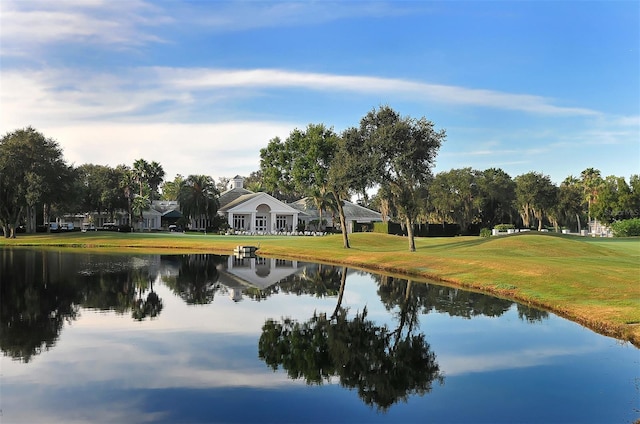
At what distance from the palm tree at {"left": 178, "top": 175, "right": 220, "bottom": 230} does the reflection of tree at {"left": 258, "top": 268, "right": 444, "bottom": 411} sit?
69.5 m

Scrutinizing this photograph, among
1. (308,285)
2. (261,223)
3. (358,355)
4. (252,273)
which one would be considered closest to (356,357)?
(358,355)

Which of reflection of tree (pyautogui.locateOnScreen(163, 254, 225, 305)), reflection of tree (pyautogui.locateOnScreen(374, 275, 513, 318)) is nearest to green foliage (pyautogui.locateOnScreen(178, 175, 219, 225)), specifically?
reflection of tree (pyautogui.locateOnScreen(163, 254, 225, 305))

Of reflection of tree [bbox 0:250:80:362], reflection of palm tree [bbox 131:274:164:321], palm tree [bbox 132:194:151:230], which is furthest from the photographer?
palm tree [bbox 132:194:151:230]

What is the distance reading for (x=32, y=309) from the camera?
2064 cm

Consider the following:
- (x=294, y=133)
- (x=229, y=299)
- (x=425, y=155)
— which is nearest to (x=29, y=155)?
(x=294, y=133)

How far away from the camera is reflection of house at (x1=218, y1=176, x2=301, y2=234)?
A: 91062 mm

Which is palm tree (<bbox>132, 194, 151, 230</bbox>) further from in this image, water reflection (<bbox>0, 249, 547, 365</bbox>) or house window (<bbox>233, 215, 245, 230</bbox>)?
water reflection (<bbox>0, 249, 547, 365</bbox>)

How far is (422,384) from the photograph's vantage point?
12.6 meters

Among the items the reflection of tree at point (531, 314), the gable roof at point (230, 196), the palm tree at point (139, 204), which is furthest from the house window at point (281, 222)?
the reflection of tree at point (531, 314)

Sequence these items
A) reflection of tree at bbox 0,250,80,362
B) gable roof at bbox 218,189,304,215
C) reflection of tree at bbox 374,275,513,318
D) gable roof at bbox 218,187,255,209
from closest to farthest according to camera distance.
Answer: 1. reflection of tree at bbox 0,250,80,362
2. reflection of tree at bbox 374,275,513,318
3. gable roof at bbox 218,189,304,215
4. gable roof at bbox 218,187,255,209

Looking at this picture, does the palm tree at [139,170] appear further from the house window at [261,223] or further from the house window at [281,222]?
the house window at [281,222]

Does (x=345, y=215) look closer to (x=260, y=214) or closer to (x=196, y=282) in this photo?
(x=260, y=214)

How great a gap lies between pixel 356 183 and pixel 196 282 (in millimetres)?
19711

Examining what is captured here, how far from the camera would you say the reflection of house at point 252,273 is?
29531 millimetres
